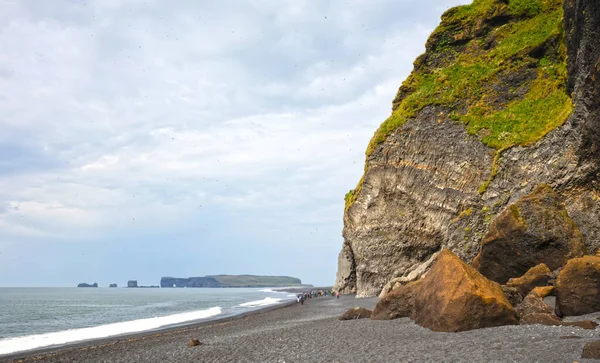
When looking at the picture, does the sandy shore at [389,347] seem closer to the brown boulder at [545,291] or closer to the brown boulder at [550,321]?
the brown boulder at [550,321]

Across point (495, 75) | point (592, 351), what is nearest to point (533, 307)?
point (592, 351)

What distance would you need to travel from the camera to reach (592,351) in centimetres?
1034

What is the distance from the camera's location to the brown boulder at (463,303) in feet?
52.4

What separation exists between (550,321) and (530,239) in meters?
7.60

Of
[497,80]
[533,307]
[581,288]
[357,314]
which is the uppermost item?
[497,80]

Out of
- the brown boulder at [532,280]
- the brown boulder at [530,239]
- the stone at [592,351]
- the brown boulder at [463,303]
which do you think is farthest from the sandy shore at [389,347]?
the brown boulder at [530,239]

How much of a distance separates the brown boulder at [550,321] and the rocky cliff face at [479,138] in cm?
1114

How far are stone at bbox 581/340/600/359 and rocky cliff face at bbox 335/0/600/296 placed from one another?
16.7 metres

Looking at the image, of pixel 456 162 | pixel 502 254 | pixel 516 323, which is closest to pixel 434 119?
pixel 456 162

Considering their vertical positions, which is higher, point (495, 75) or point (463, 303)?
point (495, 75)

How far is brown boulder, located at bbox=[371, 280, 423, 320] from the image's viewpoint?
21.7 meters

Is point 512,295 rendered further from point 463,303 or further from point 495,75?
point 495,75

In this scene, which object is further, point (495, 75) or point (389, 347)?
point (495, 75)

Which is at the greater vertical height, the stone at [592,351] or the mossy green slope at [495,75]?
the mossy green slope at [495,75]
